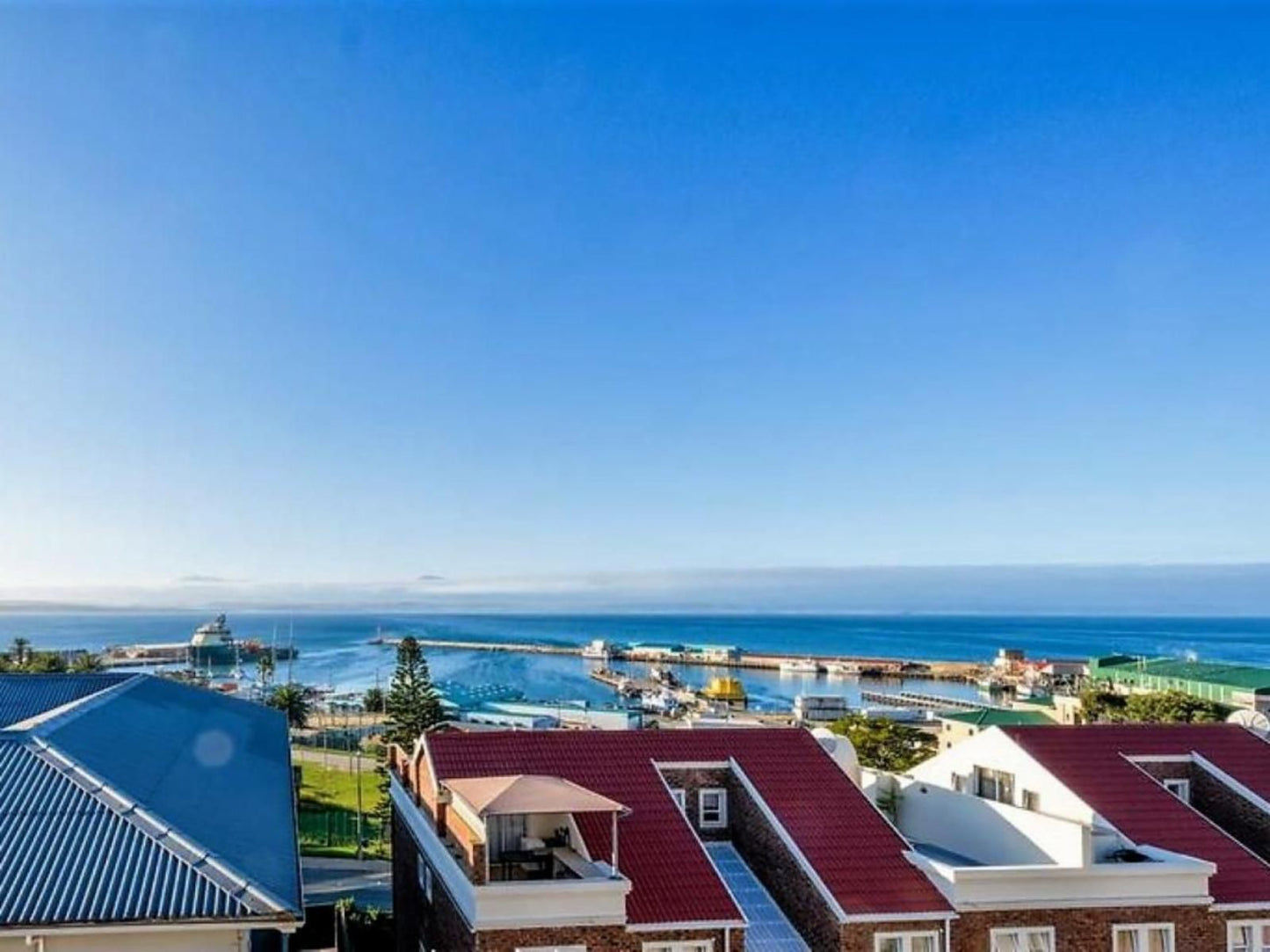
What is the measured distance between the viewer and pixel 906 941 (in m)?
14.2

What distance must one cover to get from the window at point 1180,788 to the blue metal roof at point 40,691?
21.0 metres

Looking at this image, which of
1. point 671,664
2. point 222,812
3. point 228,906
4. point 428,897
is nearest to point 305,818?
point 428,897

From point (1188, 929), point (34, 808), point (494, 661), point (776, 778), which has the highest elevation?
point (34, 808)

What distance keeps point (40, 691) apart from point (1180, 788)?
22.0 meters

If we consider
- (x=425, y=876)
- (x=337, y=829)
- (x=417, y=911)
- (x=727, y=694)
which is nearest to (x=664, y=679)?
(x=727, y=694)

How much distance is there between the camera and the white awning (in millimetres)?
13391

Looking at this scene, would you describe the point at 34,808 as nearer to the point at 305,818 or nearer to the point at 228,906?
the point at 228,906

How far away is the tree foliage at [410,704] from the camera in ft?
139

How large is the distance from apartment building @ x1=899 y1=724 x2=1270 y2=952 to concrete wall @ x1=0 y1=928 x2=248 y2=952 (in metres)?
10.5

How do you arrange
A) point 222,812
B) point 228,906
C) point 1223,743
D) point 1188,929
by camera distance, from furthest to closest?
point 1223,743
point 1188,929
point 222,812
point 228,906

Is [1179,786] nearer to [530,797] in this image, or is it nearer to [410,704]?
[530,797]

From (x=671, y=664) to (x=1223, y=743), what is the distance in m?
120

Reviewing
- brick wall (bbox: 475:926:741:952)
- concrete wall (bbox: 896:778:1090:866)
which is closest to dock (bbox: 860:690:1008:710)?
concrete wall (bbox: 896:778:1090:866)

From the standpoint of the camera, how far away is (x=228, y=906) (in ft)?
30.6
